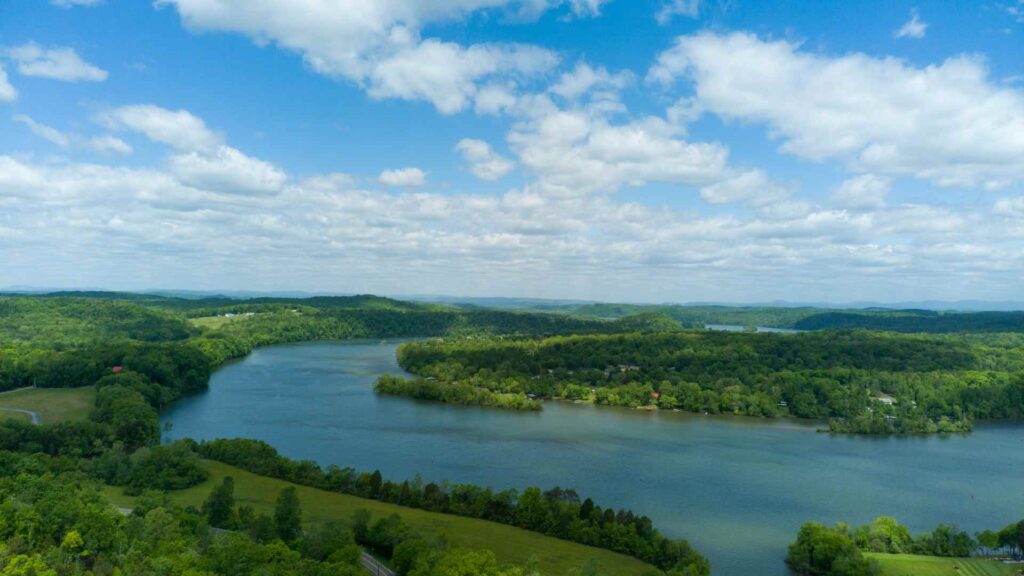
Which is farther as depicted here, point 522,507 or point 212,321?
point 212,321

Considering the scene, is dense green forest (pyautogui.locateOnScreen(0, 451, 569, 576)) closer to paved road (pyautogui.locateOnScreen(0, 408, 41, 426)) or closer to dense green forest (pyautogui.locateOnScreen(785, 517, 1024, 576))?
dense green forest (pyautogui.locateOnScreen(785, 517, 1024, 576))

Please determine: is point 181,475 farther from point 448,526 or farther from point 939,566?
point 939,566

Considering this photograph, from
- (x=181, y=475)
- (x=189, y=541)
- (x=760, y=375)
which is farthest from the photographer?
(x=760, y=375)

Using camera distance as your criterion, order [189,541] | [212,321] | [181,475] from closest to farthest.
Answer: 1. [189,541]
2. [181,475]
3. [212,321]

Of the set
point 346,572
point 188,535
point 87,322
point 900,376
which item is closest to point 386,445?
point 188,535

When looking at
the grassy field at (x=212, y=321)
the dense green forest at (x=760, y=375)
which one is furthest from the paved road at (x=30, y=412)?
the grassy field at (x=212, y=321)

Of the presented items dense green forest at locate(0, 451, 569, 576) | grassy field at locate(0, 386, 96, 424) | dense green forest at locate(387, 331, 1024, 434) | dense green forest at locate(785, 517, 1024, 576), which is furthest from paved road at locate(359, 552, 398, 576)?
dense green forest at locate(387, 331, 1024, 434)

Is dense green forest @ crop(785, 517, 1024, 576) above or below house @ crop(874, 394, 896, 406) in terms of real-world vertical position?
below

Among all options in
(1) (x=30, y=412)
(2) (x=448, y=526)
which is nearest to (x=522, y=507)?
(2) (x=448, y=526)
